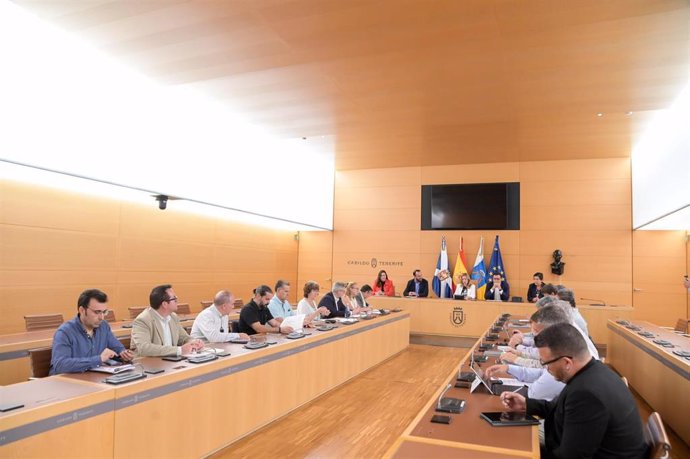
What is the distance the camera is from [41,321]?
17.6 ft

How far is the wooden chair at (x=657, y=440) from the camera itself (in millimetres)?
1738

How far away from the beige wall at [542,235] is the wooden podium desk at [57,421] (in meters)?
9.13

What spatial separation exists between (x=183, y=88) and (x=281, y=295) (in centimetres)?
318

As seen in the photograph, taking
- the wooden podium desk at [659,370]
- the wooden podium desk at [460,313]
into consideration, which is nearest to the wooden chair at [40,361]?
the wooden podium desk at [659,370]

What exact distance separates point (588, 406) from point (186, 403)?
8.24ft

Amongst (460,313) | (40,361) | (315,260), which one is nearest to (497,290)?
(460,313)

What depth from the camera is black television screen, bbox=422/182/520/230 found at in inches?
415

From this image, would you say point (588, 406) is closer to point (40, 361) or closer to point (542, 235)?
point (40, 361)

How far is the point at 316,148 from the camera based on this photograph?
980cm

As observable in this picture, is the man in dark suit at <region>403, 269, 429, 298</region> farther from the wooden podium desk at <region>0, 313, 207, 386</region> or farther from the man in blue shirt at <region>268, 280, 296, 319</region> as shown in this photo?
the wooden podium desk at <region>0, 313, 207, 386</region>

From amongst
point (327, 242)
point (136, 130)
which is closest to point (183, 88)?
point (136, 130)

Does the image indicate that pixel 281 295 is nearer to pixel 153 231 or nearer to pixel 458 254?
pixel 153 231

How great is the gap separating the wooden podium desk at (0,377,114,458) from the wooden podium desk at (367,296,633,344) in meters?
7.39

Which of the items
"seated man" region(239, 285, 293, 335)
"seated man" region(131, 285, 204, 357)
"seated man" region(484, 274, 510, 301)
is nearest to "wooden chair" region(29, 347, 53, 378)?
"seated man" region(131, 285, 204, 357)
